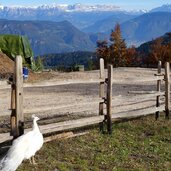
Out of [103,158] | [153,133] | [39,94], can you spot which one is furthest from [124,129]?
[39,94]

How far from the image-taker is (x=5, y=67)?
26578 millimetres

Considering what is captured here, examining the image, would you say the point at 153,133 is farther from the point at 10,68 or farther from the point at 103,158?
the point at 10,68

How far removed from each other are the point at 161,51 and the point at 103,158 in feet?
171

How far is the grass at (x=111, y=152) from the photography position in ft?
29.6

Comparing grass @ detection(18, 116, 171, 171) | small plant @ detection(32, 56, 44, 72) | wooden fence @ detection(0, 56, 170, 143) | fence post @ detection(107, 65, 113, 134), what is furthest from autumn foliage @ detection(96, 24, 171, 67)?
fence post @ detection(107, 65, 113, 134)

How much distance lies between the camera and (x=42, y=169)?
8602mm

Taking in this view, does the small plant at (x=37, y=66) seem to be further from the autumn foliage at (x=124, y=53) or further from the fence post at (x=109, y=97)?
the autumn foliage at (x=124, y=53)

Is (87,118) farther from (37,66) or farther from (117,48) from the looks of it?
(117,48)

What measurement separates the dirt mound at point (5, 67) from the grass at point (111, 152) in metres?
13.4

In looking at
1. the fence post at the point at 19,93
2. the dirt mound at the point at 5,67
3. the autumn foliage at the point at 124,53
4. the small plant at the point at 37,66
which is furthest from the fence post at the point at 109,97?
the autumn foliage at the point at 124,53

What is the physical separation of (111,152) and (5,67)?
17475 mm

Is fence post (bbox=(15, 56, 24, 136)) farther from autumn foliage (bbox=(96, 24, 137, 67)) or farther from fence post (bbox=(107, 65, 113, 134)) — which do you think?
autumn foliage (bbox=(96, 24, 137, 67))

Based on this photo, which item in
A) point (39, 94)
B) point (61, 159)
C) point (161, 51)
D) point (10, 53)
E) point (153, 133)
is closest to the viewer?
point (61, 159)

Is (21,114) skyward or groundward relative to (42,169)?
skyward
